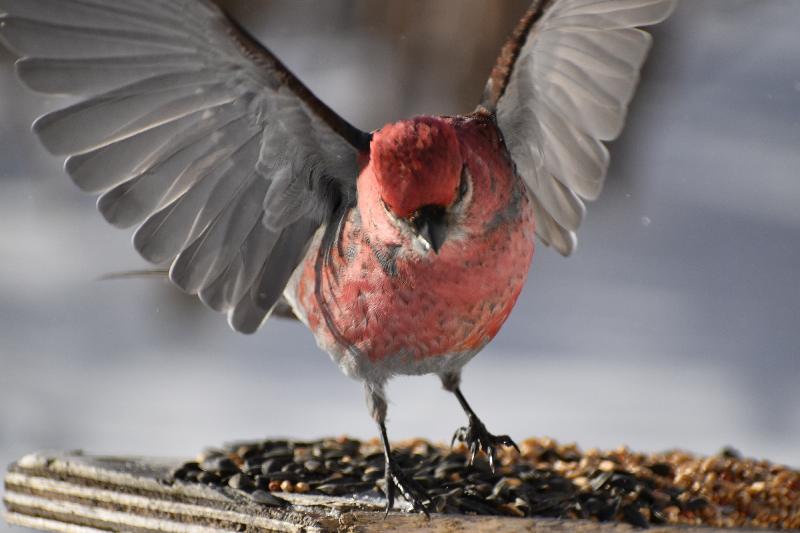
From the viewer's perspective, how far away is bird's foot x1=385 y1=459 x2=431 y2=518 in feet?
8.87

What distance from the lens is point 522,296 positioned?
716 centimetres

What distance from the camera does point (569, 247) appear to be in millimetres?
3459

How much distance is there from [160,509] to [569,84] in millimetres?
1559

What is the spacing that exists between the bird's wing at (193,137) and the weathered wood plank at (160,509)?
0.50 meters

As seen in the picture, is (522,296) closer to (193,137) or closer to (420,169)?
(193,137)

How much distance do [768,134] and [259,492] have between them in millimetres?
A: 6184

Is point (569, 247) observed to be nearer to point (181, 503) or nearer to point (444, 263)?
point (444, 263)

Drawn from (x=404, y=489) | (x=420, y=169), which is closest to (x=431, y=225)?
(x=420, y=169)

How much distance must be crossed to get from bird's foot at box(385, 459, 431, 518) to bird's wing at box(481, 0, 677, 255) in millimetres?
933

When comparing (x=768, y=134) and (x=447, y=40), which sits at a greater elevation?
(x=447, y=40)

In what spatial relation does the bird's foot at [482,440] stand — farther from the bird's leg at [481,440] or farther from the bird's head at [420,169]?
the bird's head at [420,169]

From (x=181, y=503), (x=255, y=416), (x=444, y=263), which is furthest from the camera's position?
(x=255, y=416)

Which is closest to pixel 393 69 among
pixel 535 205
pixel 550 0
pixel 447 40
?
pixel 447 40

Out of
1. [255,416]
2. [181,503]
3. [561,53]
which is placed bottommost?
[255,416]
